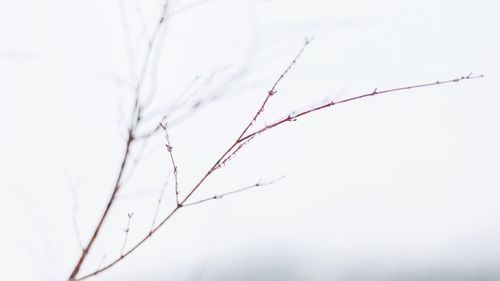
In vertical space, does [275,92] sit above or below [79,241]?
above

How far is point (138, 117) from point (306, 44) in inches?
50.9

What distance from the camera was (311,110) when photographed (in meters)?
2.88

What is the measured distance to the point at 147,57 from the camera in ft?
11.4

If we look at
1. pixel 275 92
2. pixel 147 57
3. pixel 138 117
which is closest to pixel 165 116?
pixel 138 117

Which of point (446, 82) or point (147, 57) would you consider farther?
point (147, 57)

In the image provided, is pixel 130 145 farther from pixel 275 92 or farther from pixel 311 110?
pixel 311 110

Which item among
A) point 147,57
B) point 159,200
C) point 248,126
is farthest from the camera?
point 147,57

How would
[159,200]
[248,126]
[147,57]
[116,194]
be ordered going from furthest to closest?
[147,57] → [159,200] → [116,194] → [248,126]

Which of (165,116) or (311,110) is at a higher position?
(165,116)

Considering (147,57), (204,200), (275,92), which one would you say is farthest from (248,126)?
(147,57)

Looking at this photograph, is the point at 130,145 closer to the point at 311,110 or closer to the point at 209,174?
the point at 209,174

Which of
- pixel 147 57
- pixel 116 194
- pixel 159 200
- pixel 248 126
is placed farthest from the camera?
pixel 147 57

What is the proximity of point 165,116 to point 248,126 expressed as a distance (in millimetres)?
893

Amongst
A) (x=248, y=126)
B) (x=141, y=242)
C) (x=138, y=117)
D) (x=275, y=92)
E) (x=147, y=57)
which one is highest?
(x=147, y=57)
